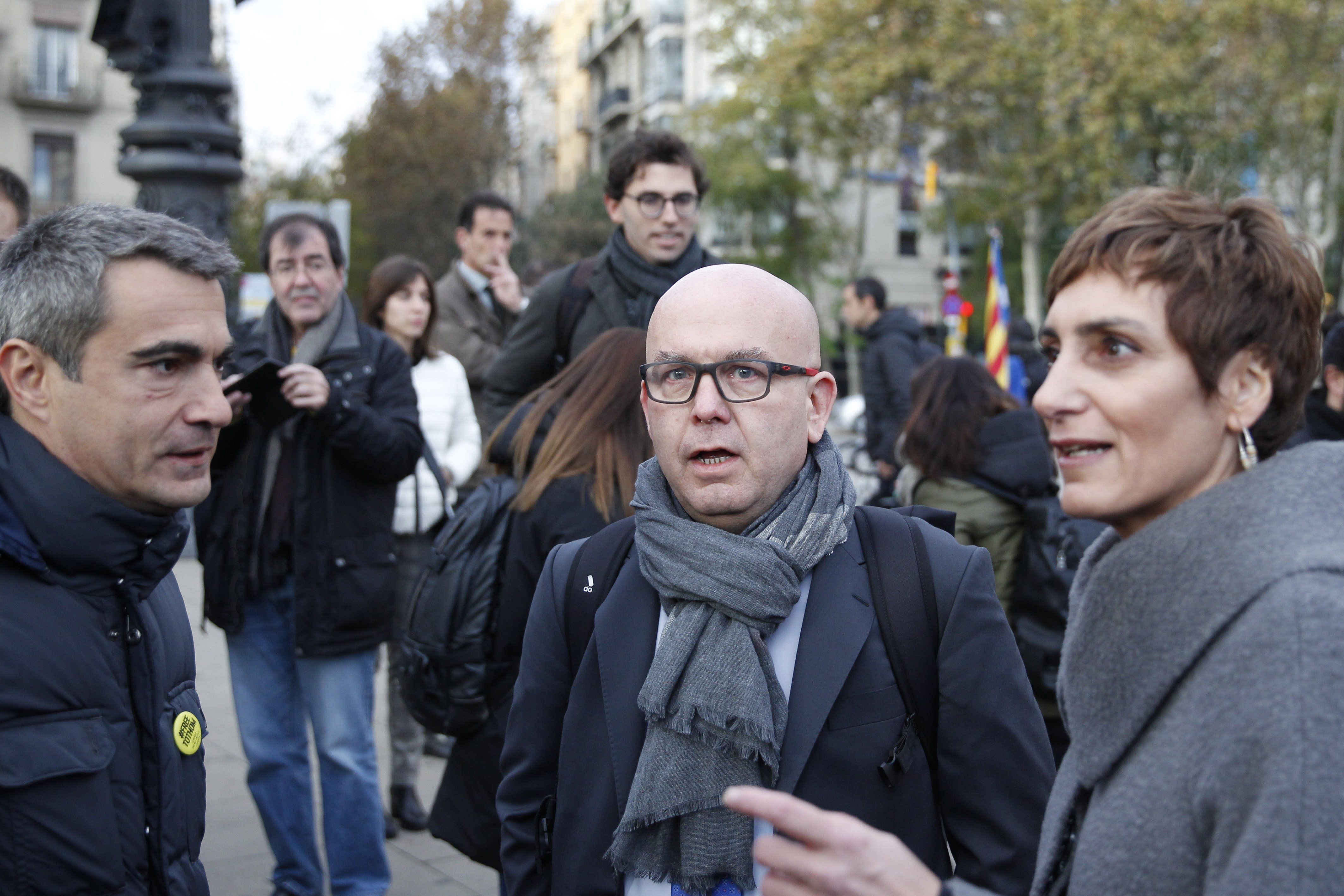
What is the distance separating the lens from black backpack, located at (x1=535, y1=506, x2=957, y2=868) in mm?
2117

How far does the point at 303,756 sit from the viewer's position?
168 inches

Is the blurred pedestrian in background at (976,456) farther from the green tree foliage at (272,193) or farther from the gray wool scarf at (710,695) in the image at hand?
Answer: the green tree foliage at (272,193)

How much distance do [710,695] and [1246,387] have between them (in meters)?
0.94

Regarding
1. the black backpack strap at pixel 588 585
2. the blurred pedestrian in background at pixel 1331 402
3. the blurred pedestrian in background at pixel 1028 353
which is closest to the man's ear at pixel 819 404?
the black backpack strap at pixel 588 585

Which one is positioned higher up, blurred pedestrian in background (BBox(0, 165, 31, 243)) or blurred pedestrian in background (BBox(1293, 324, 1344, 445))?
blurred pedestrian in background (BBox(0, 165, 31, 243))

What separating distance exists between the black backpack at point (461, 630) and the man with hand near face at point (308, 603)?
2.34ft

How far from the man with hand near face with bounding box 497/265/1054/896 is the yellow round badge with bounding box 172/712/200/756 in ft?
1.86

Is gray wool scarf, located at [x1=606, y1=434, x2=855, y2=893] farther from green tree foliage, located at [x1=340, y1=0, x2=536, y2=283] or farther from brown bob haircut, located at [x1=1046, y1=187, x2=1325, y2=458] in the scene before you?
green tree foliage, located at [x1=340, y1=0, x2=536, y2=283]

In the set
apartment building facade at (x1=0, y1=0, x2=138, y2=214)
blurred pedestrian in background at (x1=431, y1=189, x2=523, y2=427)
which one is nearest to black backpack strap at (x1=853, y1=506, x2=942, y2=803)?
blurred pedestrian in background at (x1=431, y1=189, x2=523, y2=427)

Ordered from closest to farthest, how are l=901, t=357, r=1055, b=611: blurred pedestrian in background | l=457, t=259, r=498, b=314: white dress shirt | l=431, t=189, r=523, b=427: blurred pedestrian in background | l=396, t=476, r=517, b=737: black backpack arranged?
l=396, t=476, r=517, b=737: black backpack
l=901, t=357, r=1055, b=611: blurred pedestrian in background
l=431, t=189, r=523, b=427: blurred pedestrian in background
l=457, t=259, r=498, b=314: white dress shirt

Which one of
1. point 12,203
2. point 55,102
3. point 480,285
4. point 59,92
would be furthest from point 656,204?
point 59,92

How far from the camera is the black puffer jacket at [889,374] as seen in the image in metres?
8.30

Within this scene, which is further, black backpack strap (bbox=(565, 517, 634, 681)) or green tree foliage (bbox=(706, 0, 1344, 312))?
green tree foliage (bbox=(706, 0, 1344, 312))

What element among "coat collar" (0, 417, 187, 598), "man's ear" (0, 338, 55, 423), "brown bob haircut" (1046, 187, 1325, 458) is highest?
"brown bob haircut" (1046, 187, 1325, 458)
